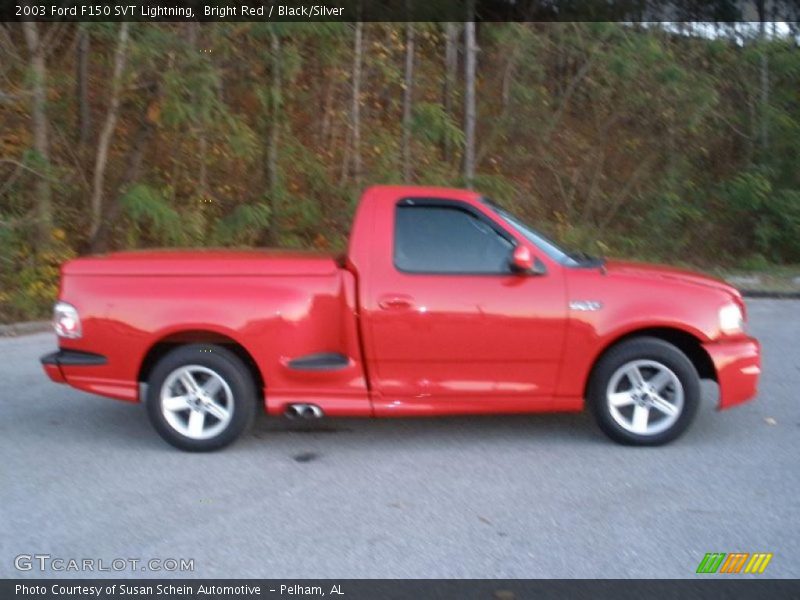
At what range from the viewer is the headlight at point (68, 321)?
624 cm

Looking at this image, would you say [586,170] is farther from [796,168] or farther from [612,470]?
[612,470]

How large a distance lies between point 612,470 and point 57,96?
447 inches

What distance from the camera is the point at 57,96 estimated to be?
46.1ft

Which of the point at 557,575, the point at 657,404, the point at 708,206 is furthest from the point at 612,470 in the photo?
the point at 708,206

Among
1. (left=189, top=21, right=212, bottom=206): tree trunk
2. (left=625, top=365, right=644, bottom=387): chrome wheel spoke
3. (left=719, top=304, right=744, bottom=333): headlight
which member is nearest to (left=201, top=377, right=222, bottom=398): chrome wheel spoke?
(left=625, top=365, right=644, bottom=387): chrome wheel spoke

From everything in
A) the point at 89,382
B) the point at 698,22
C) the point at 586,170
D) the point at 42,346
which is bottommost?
the point at 42,346

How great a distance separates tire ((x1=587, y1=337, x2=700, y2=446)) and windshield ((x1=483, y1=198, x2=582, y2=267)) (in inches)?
27.5

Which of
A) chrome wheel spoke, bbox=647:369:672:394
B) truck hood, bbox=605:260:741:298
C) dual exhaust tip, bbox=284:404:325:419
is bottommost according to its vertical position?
dual exhaust tip, bbox=284:404:325:419

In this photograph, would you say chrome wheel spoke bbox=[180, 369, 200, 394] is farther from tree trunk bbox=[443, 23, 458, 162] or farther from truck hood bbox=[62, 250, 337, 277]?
tree trunk bbox=[443, 23, 458, 162]

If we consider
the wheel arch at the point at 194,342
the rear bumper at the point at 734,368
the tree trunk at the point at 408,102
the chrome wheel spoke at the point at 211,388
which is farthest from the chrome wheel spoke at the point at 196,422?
the tree trunk at the point at 408,102

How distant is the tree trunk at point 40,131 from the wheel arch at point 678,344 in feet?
30.0

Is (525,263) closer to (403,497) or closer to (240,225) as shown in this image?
(403,497)

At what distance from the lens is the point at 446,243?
6289mm

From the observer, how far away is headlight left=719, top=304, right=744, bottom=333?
623 cm
